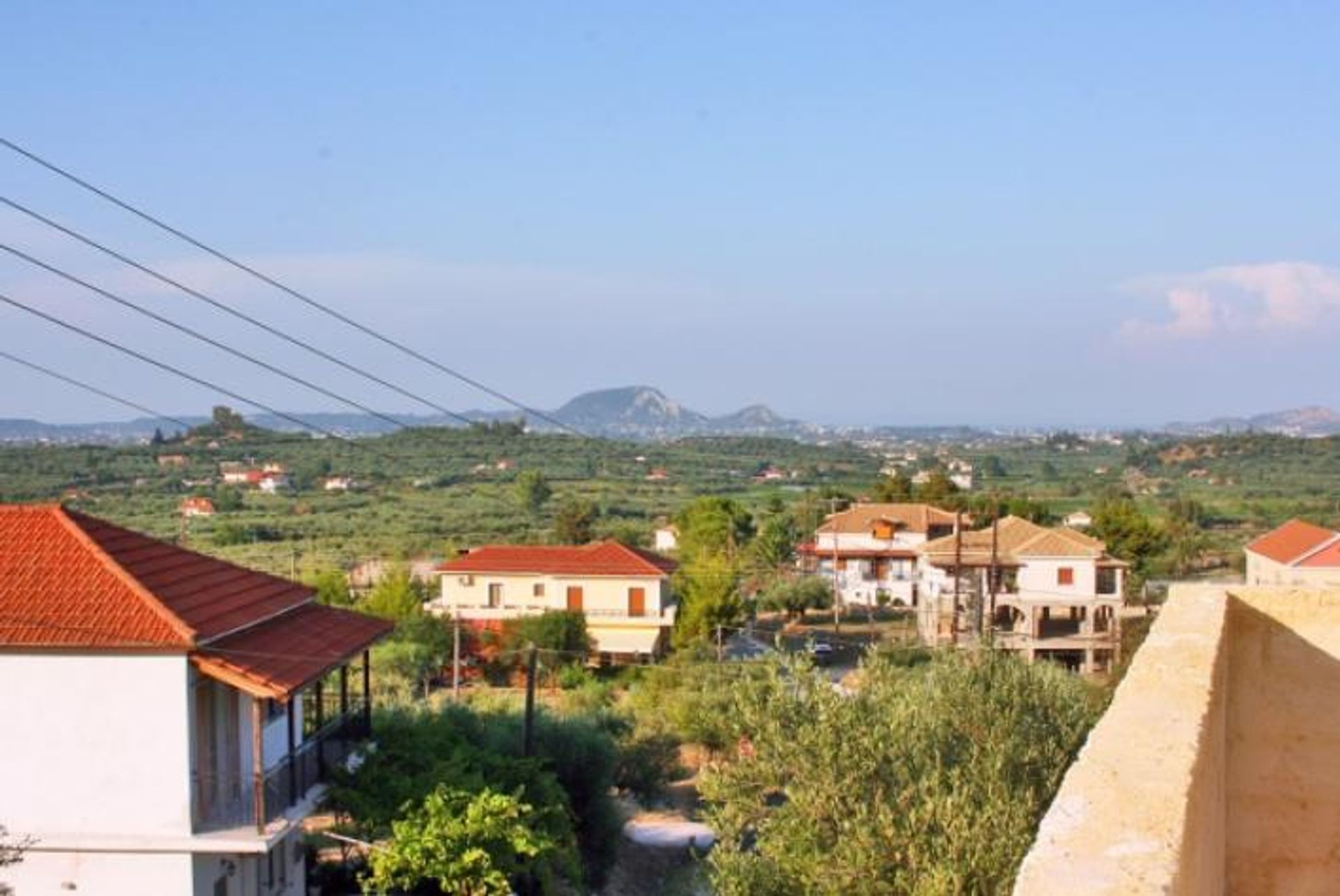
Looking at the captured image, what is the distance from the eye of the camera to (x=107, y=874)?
14617 millimetres

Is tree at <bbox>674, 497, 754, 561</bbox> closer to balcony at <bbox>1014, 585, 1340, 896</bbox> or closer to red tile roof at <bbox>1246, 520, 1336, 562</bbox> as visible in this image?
red tile roof at <bbox>1246, 520, 1336, 562</bbox>

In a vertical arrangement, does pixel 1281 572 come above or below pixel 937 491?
below

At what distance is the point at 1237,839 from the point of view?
732 cm

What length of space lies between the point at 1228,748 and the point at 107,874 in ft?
39.3

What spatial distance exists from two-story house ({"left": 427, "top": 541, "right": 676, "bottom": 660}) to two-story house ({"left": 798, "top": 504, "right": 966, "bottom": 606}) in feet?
51.0

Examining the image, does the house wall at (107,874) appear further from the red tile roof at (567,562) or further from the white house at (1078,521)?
the white house at (1078,521)

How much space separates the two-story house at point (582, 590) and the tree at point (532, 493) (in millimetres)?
51761

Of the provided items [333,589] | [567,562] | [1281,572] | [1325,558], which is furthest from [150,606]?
[1325,558]

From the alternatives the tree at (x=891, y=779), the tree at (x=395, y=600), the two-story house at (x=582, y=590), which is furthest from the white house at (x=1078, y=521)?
the tree at (x=891, y=779)

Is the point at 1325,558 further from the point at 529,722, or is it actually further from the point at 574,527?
the point at 574,527

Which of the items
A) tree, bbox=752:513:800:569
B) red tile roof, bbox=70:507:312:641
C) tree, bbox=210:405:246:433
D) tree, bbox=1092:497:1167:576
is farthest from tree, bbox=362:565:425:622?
tree, bbox=210:405:246:433

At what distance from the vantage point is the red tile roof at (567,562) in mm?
47094

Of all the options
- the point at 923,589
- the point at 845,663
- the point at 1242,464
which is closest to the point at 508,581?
the point at 845,663

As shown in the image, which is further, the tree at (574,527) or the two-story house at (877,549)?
the tree at (574,527)
